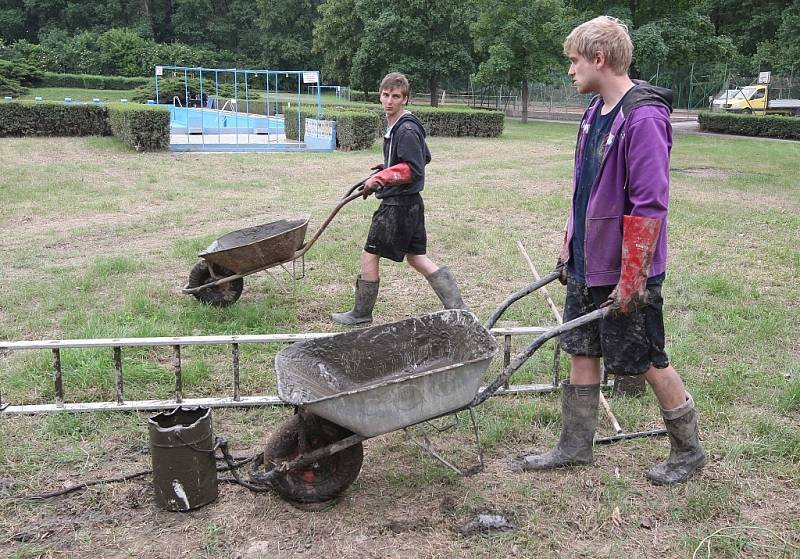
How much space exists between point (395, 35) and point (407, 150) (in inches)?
1126

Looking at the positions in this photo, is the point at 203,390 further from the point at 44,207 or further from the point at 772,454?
the point at 44,207

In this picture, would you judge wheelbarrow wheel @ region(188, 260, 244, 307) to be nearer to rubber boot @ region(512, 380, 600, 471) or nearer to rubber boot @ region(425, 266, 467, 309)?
rubber boot @ region(425, 266, 467, 309)

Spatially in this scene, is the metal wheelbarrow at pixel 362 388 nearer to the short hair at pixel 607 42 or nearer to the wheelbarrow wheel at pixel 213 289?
the short hair at pixel 607 42

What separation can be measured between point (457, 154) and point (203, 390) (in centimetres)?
1379

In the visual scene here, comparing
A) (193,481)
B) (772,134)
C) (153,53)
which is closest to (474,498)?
(193,481)

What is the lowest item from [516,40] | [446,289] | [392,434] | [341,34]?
[392,434]

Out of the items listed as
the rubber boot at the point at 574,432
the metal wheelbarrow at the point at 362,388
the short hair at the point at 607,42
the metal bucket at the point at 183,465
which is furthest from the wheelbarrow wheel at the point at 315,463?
the short hair at the point at 607,42

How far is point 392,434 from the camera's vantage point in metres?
3.53

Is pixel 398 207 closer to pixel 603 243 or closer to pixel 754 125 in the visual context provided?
pixel 603 243

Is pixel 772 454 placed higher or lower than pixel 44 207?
lower

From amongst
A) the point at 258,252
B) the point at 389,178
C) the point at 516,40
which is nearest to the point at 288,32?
the point at 516,40

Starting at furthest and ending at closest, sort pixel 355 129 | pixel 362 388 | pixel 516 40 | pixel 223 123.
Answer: pixel 516 40 → pixel 223 123 → pixel 355 129 → pixel 362 388

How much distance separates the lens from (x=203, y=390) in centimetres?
394

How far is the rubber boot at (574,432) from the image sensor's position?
3145 mm
